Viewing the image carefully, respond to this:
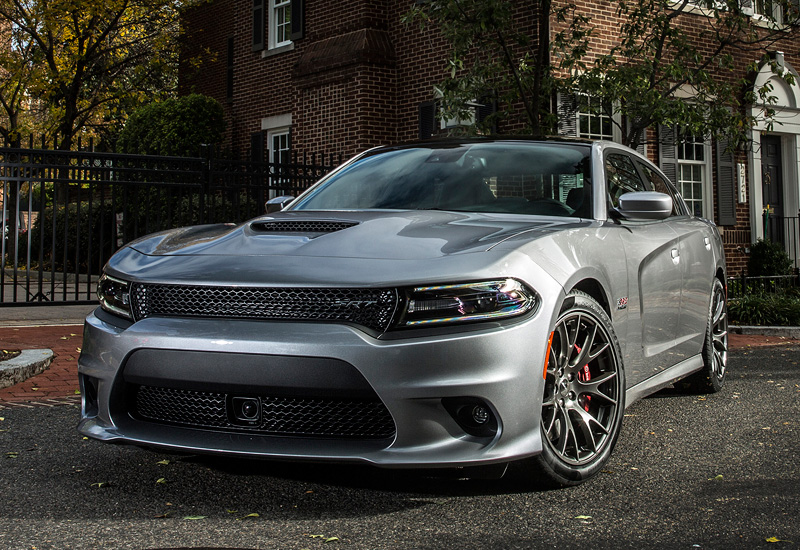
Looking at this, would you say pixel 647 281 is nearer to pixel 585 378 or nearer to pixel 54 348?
pixel 585 378

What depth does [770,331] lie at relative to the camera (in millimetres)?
11055

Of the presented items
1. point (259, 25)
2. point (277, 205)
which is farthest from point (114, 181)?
point (259, 25)

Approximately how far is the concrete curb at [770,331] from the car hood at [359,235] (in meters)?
7.50

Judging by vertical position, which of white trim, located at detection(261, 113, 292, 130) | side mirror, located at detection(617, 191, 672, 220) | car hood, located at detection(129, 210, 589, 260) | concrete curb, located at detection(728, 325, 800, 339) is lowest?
concrete curb, located at detection(728, 325, 800, 339)

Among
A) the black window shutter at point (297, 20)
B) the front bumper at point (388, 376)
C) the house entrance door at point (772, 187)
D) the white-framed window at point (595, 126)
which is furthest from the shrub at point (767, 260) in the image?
the front bumper at point (388, 376)

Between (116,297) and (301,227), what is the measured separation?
0.84m

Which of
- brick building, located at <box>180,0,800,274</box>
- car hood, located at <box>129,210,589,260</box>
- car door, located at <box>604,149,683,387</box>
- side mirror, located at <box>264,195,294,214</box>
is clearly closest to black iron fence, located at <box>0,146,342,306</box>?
brick building, located at <box>180,0,800,274</box>

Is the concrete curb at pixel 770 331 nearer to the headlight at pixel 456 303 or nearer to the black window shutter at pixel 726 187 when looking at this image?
the black window shutter at pixel 726 187

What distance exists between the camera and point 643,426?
529 centimetres

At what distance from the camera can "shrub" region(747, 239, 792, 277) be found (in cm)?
1625

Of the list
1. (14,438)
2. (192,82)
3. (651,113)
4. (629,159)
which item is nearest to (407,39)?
(651,113)

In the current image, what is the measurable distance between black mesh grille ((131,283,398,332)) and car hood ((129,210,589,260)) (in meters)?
0.23

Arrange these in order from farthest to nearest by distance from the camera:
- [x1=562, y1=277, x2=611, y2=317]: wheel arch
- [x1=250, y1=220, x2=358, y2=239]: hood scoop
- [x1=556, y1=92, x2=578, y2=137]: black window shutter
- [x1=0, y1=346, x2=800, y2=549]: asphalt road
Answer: [x1=556, y1=92, x2=578, y2=137]: black window shutter → [x1=562, y1=277, x2=611, y2=317]: wheel arch → [x1=250, y1=220, x2=358, y2=239]: hood scoop → [x1=0, y1=346, x2=800, y2=549]: asphalt road

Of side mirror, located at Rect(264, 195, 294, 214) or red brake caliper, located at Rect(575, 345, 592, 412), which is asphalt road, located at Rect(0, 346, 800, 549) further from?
side mirror, located at Rect(264, 195, 294, 214)
